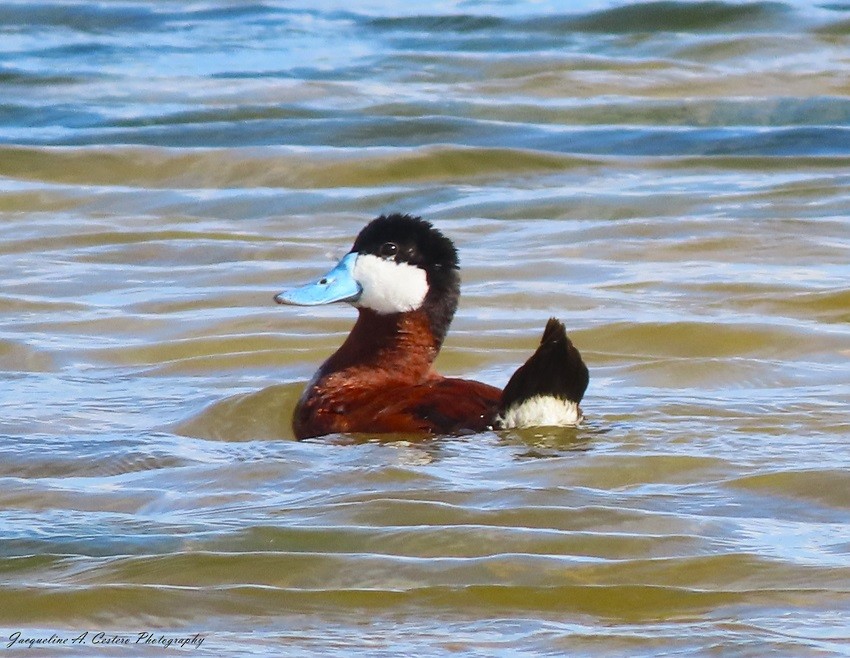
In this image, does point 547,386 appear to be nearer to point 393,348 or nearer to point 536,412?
point 536,412

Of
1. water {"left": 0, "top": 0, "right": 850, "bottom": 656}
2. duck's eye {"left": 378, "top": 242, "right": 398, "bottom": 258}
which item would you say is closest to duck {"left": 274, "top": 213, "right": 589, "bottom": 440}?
duck's eye {"left": 378, "top": 242, "right": 398, "bottom": 258}

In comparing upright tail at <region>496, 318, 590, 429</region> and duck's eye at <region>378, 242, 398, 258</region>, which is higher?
duck's eye at <region>378, 242, 398, 258</region>

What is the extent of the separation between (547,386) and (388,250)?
945 millimetres

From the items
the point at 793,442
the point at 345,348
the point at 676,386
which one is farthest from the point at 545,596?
the point at 676,386

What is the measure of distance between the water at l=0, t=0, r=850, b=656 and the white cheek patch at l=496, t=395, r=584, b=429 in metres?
0.06

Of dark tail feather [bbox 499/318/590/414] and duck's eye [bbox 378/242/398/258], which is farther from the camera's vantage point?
duck's eye [bbox 378/242/398/258]

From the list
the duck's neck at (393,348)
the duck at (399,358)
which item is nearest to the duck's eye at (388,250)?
the duck at (399,358)

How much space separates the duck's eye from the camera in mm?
7309

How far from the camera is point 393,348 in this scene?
292 inches

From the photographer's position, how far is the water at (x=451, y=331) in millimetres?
5074

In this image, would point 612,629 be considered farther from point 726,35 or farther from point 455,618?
point 726,35

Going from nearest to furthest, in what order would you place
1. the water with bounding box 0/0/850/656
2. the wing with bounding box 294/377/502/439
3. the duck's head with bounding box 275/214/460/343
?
the water with bounding box 0/0/850/656
the wing with bounding box 294/377/502/439
the duck's head with bounding box 275/214/460/343

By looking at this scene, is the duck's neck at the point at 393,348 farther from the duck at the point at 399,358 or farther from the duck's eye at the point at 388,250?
the duck's eye at the point at 388,250

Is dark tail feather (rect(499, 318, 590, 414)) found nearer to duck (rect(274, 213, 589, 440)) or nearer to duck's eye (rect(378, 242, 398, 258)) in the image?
duck (rect(274, 213, 589, 440))
